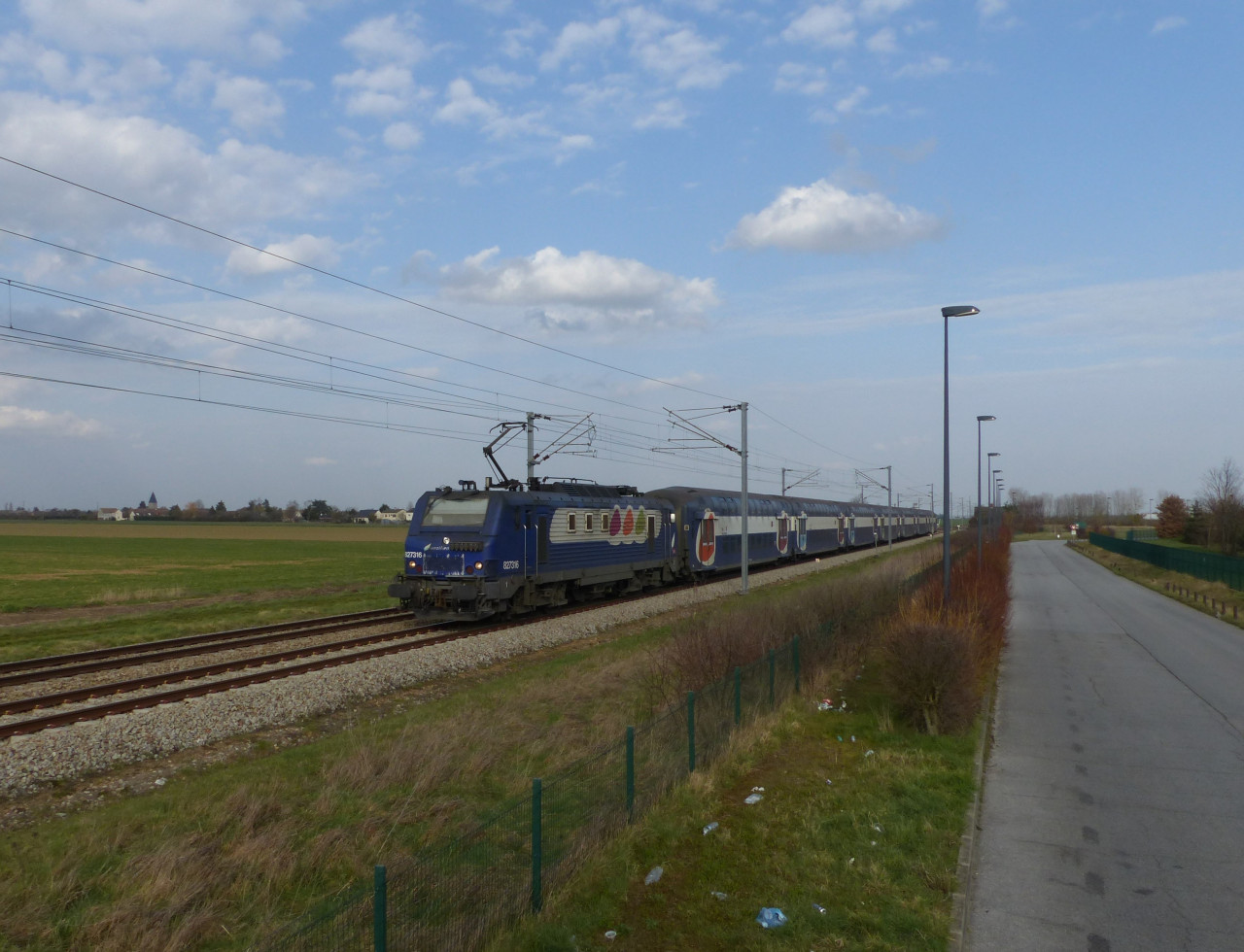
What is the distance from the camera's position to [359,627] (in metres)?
20.9

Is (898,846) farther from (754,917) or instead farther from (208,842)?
(208,842)

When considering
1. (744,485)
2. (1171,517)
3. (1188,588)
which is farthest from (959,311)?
(1171,517)

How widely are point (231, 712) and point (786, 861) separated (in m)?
8.57

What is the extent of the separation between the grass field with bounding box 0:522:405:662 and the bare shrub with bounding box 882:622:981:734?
17220 millimetres

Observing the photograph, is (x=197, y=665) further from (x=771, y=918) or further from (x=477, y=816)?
(x=771, y=918)

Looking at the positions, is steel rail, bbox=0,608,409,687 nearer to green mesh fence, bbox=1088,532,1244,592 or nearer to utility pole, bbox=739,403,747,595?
utility pole, bbox=739,403,747,595

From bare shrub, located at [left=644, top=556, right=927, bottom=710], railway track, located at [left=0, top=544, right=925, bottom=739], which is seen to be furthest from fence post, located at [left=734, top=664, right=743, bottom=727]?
railway track, located at [left=0, top=544, right=925, bottom=739]

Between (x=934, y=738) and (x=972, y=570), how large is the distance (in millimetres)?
14928

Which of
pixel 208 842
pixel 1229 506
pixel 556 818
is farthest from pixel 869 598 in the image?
pixel 1229 506

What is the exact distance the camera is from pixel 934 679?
451 inches

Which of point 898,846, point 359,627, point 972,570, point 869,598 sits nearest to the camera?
point 898,846

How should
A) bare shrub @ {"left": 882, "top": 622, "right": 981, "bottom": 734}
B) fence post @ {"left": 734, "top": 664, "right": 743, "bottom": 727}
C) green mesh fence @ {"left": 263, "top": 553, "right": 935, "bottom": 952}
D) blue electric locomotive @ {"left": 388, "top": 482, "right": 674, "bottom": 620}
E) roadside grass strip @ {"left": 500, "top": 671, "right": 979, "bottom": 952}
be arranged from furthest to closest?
blue electric locomotive @ {"left": 388, "top": 482, "right": 674, "bottom": 620} < bare shrub @ {"left": 882, "top": 622, "right": 981, "bottom": 734} < fence post @ {"left": 734, "top": 664, "right": 743, "bottom": 727} < roadside grass strip @ {"left": 500, "top": 671, "right": 979, "bottom": 952} < green mesh fence @ {"left": 263, "top": 553, "right": 935, "bottom": 952}

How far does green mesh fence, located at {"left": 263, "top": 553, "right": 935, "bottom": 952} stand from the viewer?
17.5 feet

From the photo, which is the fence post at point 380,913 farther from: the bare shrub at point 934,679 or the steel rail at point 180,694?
the steel rail at point 180,694
